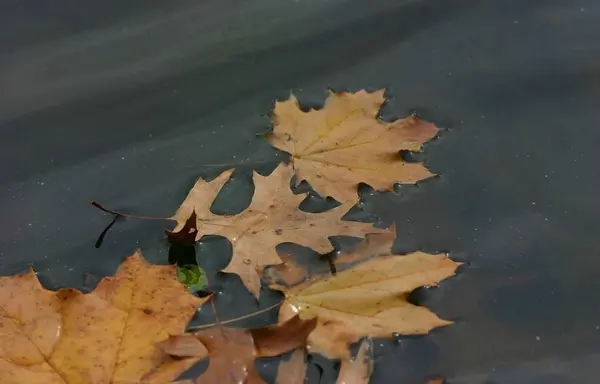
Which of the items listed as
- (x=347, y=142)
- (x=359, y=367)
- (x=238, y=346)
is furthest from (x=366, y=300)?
(x=347, y=142)

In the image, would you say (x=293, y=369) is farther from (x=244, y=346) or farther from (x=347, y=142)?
(x=347, y=142)

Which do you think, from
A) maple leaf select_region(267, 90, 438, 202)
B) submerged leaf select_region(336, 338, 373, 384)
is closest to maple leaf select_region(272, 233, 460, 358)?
submerged leaf select_region(336, 338, 373, 384)

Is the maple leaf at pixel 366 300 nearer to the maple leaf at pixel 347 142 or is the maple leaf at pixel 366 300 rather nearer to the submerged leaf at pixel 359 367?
the submerged leaf at pixel 359 367

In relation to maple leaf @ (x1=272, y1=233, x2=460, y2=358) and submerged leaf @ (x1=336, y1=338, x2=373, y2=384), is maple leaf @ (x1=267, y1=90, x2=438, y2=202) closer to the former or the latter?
maple leaf @ (x1=272, y1=233, x2=460, y2=358)

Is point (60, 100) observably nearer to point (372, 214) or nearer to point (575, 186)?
point (372, 214)

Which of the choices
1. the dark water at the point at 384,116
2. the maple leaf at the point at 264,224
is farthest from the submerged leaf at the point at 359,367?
the maple leaf at the point at 264,224
